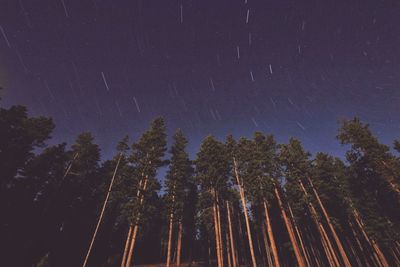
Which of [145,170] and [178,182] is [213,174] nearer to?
[178,182]

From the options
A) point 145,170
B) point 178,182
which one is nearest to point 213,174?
point 178,182

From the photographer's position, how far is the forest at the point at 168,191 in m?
21.8

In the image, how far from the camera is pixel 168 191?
27625mm

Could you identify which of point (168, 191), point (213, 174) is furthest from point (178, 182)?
point (213, 174)

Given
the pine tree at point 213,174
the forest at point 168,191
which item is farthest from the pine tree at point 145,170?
the pine tree at point 213,174

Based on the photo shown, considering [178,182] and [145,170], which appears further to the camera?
[178,182]

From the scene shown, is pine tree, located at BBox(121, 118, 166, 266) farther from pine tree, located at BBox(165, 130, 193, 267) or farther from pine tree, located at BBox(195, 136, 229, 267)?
pine tree, located at BBox(195, 136, 229, 267)

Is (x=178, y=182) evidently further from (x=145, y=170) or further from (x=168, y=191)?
(x=145, y=170)

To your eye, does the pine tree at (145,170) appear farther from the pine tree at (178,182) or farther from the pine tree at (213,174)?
the pine tree at (213,174)

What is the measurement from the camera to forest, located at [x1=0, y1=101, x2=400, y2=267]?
71.4 feet

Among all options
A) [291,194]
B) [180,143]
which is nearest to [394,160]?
[291,194]

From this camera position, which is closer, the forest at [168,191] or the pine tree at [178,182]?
the forest at [168,191]

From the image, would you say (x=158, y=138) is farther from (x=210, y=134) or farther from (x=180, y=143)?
(x=210, y=134)

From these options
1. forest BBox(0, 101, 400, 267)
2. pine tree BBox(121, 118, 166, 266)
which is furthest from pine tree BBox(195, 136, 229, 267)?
pine tree BBox(121, 118, 166, 266)
